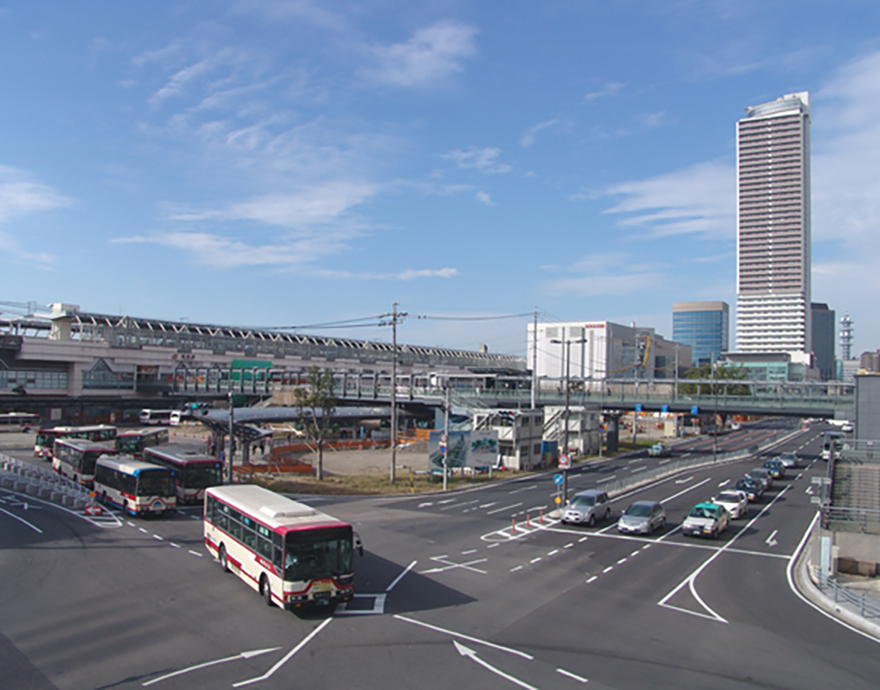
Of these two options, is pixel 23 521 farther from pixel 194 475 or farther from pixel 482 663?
pixel 482 663

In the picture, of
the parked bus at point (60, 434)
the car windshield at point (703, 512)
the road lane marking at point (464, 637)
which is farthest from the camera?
the parked bus at point (60, 434)

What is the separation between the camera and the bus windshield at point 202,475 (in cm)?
3195

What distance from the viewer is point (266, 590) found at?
16.7m

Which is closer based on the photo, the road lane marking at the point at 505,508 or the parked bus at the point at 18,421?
the road lane marking at the point at 505,508

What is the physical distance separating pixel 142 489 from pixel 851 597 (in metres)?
28.0

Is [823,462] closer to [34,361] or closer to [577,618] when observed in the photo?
[577,618]

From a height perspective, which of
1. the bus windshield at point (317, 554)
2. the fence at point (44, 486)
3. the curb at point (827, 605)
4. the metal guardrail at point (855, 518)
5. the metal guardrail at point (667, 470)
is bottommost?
the metal guardrail at point (667, 470)

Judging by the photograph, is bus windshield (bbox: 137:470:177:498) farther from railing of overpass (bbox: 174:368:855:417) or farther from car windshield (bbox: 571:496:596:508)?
railing of overpass (bbox: 174:368:855:417)

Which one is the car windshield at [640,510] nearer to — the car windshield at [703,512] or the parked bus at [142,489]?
the car windshield at [703,512]

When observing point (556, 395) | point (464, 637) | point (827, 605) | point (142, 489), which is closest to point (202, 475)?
point (142, 489)

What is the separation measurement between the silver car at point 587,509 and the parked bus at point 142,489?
19006 mm

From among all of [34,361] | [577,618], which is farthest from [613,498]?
[34,361]

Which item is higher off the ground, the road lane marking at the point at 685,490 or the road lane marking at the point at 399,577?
the road lane marking at the point at 399,577

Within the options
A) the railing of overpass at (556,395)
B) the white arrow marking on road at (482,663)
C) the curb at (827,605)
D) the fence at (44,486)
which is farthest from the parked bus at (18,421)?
the curb at (827,605)
